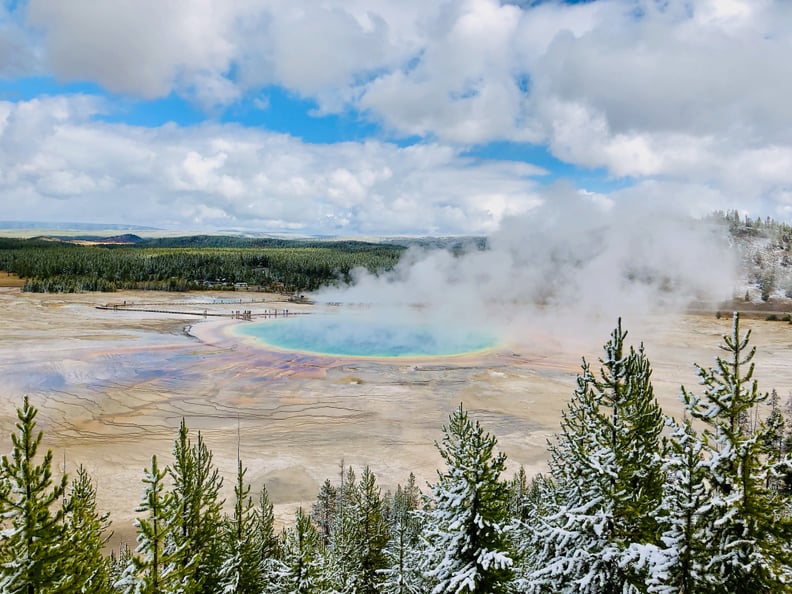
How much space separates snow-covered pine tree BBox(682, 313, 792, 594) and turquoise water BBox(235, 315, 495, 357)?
138ft

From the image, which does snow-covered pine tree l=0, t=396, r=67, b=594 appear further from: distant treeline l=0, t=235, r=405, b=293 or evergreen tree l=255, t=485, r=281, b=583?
distant treeline l=0, t=235, r=405, b=293

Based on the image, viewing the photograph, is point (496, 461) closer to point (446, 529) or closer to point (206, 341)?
point (446, 529)

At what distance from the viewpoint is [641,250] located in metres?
75.2

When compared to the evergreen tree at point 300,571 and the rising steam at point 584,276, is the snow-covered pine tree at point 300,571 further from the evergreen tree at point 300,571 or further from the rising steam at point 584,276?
the rising steam at point 584,276

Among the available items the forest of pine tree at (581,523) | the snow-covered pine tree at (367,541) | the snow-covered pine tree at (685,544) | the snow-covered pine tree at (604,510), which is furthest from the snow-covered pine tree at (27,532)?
the snow-covered pine tree at (367,541)

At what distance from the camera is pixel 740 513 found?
18.6 feet

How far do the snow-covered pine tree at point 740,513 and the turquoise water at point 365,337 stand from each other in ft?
138

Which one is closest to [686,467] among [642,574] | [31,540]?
[642,574]

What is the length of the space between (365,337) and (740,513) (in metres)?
51.1

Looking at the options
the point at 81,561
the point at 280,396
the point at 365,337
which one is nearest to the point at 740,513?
the point at 81,561

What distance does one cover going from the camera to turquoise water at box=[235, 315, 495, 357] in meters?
49.7

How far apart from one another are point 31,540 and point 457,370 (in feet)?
123

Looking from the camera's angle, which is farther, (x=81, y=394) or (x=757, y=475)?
(x=81, y=394)

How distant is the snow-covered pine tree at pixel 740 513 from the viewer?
5488 mm
